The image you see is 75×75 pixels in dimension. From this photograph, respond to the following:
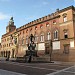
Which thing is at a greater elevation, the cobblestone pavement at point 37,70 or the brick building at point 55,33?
the brick building at point 55,33

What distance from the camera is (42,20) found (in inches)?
1769

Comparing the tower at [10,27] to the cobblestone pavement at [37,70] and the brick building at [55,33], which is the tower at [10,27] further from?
the cobblestone pavement at [37,70]

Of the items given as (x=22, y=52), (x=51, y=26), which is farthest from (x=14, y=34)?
(x=51, y=26)

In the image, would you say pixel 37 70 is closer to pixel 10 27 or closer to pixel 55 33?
pixel 55 33

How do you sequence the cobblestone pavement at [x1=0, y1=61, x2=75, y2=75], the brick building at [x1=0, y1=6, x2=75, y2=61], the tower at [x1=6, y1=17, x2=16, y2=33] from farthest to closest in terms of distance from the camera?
the tower at [x1=6, y1=17, x2=16, y2=33] < the brick building at [x1=0, y1=6, x2=75, y2=61] < the cobblestone pavement at [x1=0, y1=61, x2=75, y2=75]

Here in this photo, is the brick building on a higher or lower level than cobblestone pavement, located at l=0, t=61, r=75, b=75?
higher

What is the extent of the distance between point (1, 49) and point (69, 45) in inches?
1905

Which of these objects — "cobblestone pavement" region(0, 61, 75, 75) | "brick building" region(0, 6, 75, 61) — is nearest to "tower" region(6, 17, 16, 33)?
"brick building" region(0, 6, 75, 61)

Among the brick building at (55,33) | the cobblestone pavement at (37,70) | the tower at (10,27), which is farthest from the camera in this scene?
the tower at (10,27)

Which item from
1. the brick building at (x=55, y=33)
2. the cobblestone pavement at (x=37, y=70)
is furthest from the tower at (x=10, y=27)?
the cobblestone pavement at (x=37, y=70)

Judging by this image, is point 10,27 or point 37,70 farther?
point 10,27

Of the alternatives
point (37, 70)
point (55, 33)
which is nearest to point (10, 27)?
point (55, 33)

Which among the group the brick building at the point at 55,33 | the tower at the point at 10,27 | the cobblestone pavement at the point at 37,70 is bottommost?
the cobblestone pavement at the point at 37,70

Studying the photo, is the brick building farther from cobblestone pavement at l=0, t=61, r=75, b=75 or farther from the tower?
the tower
